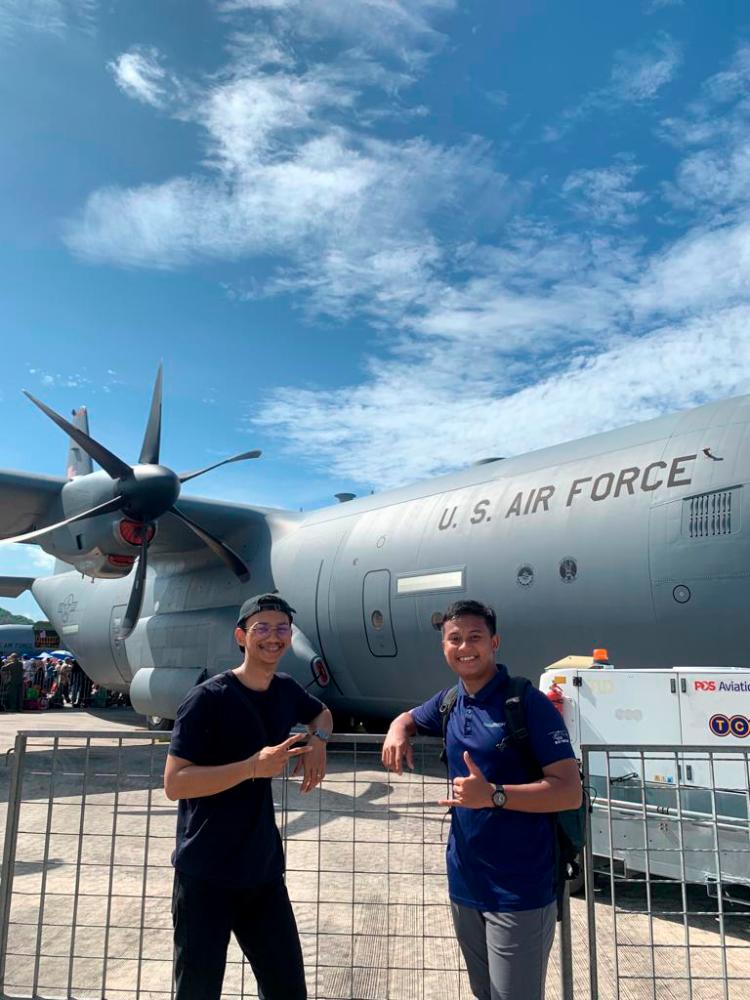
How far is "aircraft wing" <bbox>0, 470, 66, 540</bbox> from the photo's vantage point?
13414 millimetres

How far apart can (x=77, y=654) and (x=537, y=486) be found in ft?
45.1

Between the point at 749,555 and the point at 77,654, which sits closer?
the point at 749,555

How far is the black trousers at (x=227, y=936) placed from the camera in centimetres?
278

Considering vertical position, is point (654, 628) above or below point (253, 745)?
above

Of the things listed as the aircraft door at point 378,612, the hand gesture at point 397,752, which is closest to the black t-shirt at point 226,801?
the hand gesture at point 397,752

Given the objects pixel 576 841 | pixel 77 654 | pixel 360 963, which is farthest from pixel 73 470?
pixel 576 841

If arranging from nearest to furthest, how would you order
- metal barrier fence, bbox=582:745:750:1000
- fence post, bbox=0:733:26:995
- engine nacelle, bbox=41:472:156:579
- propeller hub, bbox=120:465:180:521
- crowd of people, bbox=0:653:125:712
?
fence post, bbox=0:733:26:995 < metal barrier fence, bbox=582:745:750:1000 < propeller hub, bbox=120:465:180:521 < engine nacelle, bbox=41:472:156:579 < crowd of people, bbox=0:653:125:712

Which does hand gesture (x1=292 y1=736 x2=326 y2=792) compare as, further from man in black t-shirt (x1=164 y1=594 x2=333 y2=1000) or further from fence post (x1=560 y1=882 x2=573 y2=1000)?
fence post (x1=560 y1=882 x2=573 y2=1000)

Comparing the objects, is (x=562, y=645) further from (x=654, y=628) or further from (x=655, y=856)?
(x=655, y=856)

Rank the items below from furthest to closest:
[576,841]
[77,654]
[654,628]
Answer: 1. [77,654]
2. [654,628]
3. [576,841]

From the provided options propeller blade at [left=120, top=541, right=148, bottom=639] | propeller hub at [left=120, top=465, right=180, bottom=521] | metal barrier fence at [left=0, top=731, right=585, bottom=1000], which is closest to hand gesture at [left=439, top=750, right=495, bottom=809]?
metal barrier fence at [left=0, top=731, right=585, bottom=1000]

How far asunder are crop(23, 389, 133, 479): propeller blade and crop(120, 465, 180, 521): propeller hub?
171mm

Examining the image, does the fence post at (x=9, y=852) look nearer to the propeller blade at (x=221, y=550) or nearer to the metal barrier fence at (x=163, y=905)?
the metal barrier fence at (x=163, y=905)

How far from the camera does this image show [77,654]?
19.0 m
